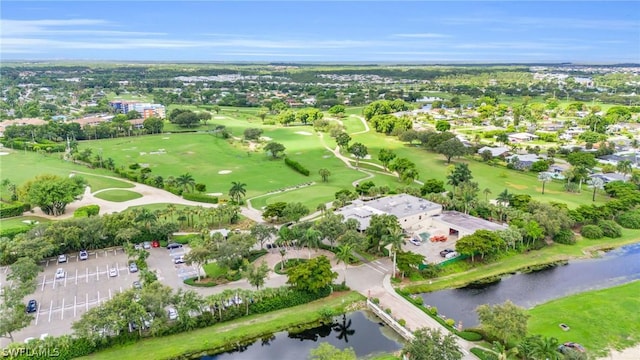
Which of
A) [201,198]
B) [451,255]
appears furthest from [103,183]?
[451,255]

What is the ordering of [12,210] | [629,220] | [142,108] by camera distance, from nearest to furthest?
[12,210] < [629,220] < [142,108]

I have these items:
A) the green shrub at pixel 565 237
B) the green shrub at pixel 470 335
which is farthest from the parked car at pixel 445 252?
the green shrub at pixel 565 237

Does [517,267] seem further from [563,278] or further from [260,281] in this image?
[260,281]

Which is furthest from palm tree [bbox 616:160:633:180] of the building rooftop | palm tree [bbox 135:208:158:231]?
palm tree [bbox 135:208:158:231]

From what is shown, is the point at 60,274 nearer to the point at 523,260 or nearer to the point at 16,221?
the point at 16,221

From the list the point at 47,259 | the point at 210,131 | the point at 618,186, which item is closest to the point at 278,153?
the point at 210,131

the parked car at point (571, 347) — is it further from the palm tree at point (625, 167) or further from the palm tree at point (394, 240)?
the palm tree at point (625, 167)
